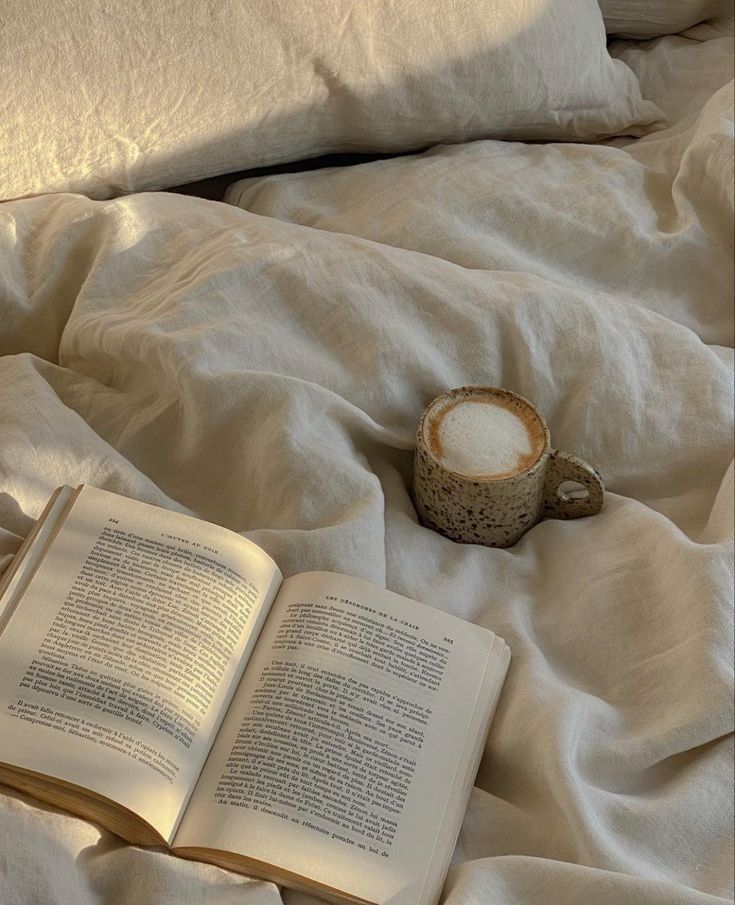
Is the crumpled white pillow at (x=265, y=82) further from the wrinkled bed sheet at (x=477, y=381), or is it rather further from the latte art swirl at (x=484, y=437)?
the latte art swirl at (x=484, y=437)

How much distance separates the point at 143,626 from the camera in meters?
0.62

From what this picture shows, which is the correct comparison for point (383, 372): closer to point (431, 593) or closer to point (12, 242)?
point (431, 593)

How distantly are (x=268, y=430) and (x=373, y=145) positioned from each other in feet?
1.26

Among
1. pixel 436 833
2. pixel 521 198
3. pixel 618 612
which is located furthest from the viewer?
pixel 521 198

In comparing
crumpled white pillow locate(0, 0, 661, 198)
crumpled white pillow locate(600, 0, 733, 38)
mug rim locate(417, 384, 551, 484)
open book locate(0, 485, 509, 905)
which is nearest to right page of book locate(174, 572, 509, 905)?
open book locate(0, 485, 509, 905)

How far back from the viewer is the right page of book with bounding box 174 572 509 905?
0.57 m

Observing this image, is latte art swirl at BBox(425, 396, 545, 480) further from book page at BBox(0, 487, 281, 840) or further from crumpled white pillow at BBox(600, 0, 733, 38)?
crumpled white pillow at BBox(600, 0, 733, 38)

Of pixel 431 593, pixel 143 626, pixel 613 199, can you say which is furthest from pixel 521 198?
pixel 143 626

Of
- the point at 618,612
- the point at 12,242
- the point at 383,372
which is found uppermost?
the point at 12,242

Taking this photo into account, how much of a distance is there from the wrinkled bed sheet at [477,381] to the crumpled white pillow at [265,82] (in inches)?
2.1

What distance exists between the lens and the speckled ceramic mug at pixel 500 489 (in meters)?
0.73

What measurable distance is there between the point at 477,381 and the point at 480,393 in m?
0.04

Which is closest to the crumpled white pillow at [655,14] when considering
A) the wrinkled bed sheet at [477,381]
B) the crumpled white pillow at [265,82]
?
the crumpled white pillow at [265,82]

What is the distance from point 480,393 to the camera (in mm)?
779
